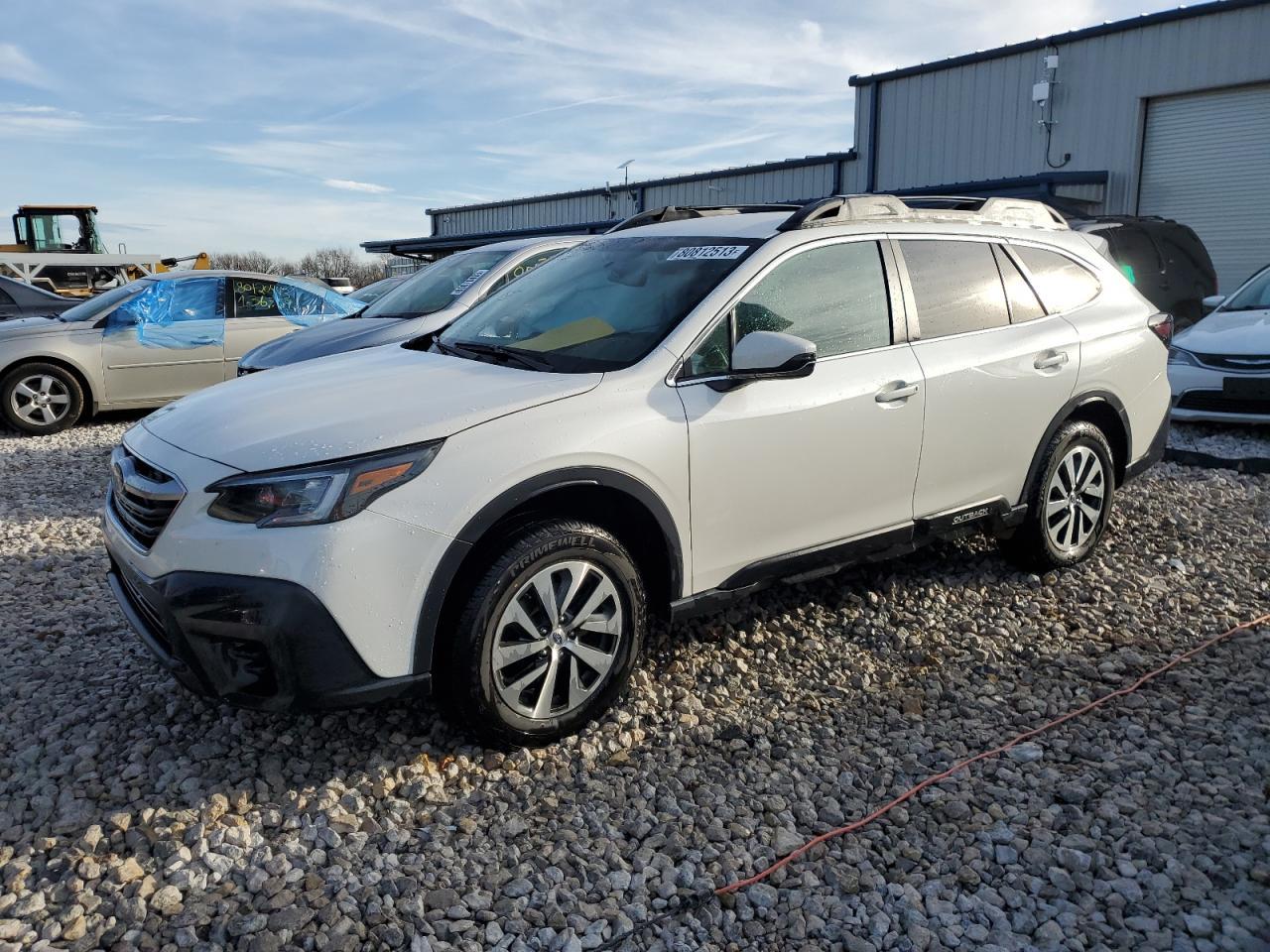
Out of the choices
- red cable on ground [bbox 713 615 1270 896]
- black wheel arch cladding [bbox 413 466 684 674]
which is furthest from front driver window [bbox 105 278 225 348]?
red cable on ground [bbox 713 615 1270 896]

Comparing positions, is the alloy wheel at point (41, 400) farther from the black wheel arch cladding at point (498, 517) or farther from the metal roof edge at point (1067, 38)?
the metal roof edge at point (1067, 38)

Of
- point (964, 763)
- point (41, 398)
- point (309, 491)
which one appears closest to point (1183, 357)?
point (964, 763)

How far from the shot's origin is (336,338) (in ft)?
23.1

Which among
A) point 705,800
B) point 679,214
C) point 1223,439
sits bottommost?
point 705,800

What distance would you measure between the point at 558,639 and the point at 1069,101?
18.2 meters

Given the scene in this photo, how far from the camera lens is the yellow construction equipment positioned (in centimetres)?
2155

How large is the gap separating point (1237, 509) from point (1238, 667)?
104 inches

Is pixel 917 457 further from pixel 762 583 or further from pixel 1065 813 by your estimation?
pixel 1065 813

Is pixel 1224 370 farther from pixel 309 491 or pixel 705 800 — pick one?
pixel 309 491

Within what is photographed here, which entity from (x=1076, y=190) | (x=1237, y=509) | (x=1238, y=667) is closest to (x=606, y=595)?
(x=1238, y=667)

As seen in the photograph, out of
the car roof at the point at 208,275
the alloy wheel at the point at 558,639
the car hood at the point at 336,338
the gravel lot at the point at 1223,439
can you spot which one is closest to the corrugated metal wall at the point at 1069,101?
the gravel lot at the point at 1223,439

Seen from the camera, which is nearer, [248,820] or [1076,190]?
[248,820]

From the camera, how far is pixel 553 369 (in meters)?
3.49

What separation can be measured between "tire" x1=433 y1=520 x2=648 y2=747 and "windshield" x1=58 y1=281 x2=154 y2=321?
8231 mm
